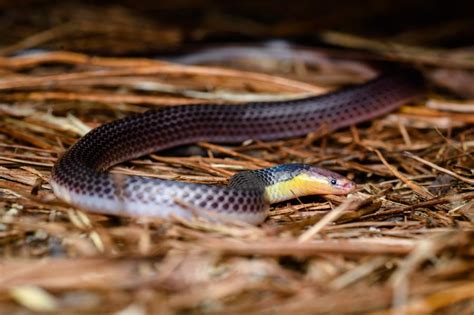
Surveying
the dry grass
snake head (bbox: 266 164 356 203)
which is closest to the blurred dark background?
the dry grass

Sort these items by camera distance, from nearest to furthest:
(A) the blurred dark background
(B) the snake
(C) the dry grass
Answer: (C) the dry grass < (B) the snake < (A) the blurred dark background

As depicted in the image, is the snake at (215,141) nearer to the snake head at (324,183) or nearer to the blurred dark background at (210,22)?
the snake head at (324,183)

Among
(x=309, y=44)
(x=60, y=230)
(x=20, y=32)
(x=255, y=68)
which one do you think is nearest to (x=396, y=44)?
(x=309, y=44)

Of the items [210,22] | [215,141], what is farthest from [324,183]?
[210,22]

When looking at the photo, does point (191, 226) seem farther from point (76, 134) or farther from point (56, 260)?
point (76, 134)

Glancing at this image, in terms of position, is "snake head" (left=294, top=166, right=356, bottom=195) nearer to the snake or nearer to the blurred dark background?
the snake

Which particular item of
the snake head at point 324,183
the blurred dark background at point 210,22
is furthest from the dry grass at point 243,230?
the blurred dark background at point 210,22
